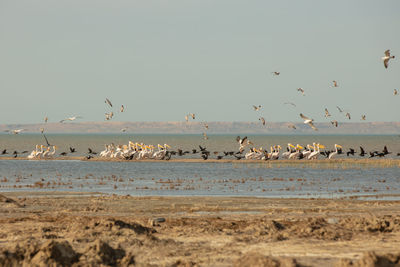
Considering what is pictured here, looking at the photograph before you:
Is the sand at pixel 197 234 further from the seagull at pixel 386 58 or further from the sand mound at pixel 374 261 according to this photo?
the seagull at pixel 386 58

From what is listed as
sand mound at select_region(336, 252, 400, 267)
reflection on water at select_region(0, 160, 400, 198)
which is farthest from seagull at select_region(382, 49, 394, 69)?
sand mound at select_region(336, 252, 400, 267)

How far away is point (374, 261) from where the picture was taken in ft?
41.1

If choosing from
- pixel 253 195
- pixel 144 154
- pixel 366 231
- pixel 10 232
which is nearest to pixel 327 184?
pixel 253 195

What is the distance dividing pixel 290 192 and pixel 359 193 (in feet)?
10.5

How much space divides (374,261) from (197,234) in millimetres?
5745

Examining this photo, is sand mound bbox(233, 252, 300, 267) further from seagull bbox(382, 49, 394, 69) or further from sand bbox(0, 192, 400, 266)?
seagull bbox(382, 49, 394, 69)

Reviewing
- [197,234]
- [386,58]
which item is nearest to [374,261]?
[197,234]

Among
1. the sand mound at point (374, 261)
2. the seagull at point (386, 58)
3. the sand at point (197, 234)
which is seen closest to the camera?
the sand mound at point (374, 261)

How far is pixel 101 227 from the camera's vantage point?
17.5 m

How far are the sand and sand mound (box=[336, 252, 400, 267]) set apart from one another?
0.02m

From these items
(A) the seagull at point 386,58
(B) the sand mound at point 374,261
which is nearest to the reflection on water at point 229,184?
(A) the seagull at point 386,58

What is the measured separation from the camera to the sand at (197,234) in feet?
44.3

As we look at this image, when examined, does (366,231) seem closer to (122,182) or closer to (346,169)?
(122,182)

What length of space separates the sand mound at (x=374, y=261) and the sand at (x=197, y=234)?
2 cm
